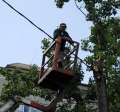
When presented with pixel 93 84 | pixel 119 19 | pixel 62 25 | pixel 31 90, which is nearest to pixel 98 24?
pixel 119 19

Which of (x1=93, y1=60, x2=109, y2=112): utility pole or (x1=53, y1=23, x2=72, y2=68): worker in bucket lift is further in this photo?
(x1=93, y1=60, x2=109, y2=112): utility pole

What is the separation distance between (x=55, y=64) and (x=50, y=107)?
1.19 meters

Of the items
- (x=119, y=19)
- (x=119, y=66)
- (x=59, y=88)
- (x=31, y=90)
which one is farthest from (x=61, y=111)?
(x=59, y=88)

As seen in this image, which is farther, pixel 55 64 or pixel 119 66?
pixel 119 66

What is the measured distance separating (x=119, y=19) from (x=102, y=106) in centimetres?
352

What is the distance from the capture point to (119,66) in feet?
67.5

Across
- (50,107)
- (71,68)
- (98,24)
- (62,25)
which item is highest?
(98,24)

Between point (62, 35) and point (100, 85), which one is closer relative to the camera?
point (62, 35)

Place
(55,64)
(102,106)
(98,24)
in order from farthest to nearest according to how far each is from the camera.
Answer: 1. (98,24)
2. (102,106)
3. (55,64)

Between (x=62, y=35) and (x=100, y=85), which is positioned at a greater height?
(x=62, y=35)

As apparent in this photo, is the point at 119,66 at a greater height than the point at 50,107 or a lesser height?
greater

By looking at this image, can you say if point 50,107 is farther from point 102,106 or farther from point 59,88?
point 102,106

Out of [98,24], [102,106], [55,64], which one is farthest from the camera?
[98,24]

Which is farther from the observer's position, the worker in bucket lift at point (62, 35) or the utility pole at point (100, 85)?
the utility pole at point (100, 85)
